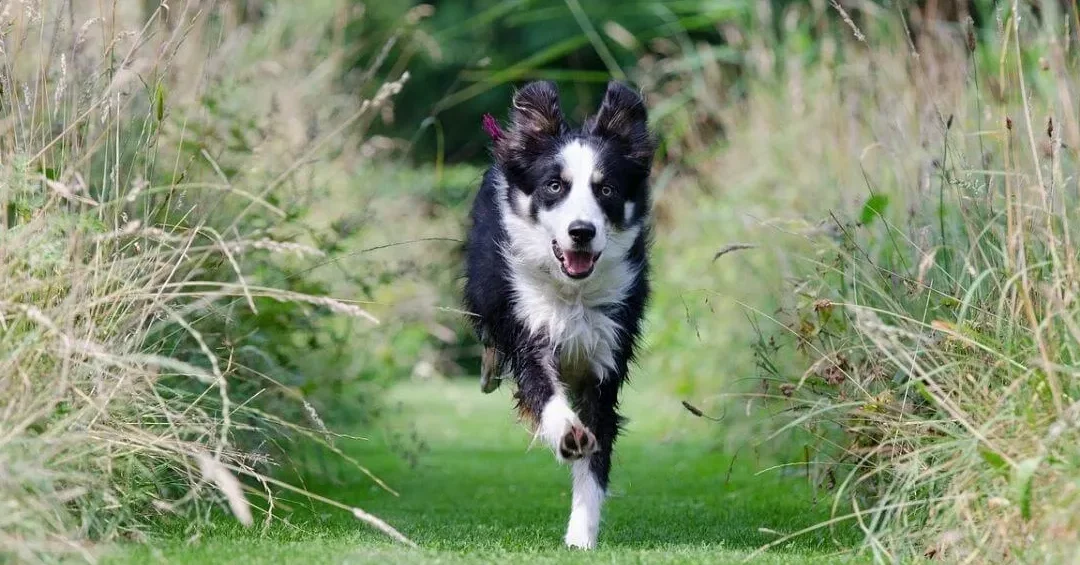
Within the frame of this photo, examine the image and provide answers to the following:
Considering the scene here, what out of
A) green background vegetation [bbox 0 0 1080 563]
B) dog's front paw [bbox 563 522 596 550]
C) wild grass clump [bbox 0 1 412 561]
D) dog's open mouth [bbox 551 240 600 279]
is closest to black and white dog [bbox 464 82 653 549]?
dog's open mouth [bbox 551 240 600 279]

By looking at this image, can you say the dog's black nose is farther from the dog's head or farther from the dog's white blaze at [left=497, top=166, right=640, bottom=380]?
the dog's white blaze at [left=497, top=166, right=640, bottom=380]

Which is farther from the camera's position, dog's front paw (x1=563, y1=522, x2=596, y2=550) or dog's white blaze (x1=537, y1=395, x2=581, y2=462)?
dog's white blaze (x1=537, y1=395, x2=581, y2=462)

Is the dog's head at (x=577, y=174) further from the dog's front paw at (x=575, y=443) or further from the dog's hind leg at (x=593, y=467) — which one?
the dog's front paw at (x=575, y=443)

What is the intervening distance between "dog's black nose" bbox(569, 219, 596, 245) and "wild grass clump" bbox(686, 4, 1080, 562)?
0.68m

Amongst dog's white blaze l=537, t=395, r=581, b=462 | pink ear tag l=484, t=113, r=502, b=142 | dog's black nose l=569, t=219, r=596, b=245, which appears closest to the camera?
dog's white blaze l=537, t=395, r=581, b=462

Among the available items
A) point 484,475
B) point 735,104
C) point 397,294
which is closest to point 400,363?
point 397,294

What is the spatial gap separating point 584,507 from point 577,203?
110 cm

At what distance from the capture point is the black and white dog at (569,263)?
492 centimetres

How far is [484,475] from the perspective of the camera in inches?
263

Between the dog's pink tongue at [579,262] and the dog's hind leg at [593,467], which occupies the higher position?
the dog's pink tongue at [579,262]

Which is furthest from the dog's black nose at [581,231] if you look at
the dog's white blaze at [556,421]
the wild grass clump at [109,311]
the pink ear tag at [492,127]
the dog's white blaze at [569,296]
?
the wild grass clump at [109,311]

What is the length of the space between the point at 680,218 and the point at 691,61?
5.21 ft

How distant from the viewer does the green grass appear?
3842 mm

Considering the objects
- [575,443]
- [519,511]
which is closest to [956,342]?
[575,443]
